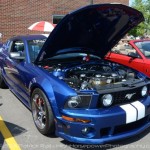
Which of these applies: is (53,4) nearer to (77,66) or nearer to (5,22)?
(5,22)

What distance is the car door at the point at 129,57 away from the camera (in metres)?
6.28

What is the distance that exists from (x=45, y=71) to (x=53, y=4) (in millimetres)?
12219

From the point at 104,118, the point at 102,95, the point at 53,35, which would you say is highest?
the point at 53,35

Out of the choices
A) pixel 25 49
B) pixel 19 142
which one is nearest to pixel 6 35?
pixel 25 49

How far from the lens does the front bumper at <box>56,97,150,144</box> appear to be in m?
3.48

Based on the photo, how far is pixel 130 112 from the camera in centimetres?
368

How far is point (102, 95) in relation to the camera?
11.9ft

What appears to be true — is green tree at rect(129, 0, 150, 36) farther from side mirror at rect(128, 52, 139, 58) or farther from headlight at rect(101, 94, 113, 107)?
headlight at rect(101, 94, 113, 107)

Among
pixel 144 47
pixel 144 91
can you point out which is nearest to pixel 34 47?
pixel 144 91

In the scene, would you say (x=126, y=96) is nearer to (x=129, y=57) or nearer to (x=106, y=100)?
(x=106, y=100)

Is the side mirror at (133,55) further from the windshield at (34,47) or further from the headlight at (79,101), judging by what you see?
the headlight at (79,101)

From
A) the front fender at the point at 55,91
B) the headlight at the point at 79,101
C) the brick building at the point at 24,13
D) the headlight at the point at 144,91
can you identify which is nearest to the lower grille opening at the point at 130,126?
the headlight at the point at 144,91

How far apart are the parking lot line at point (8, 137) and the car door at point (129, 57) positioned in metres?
3.20

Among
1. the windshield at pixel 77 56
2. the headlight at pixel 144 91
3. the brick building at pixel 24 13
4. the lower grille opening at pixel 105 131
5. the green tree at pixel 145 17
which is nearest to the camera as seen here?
the lower grille opening at pixel 105 131
